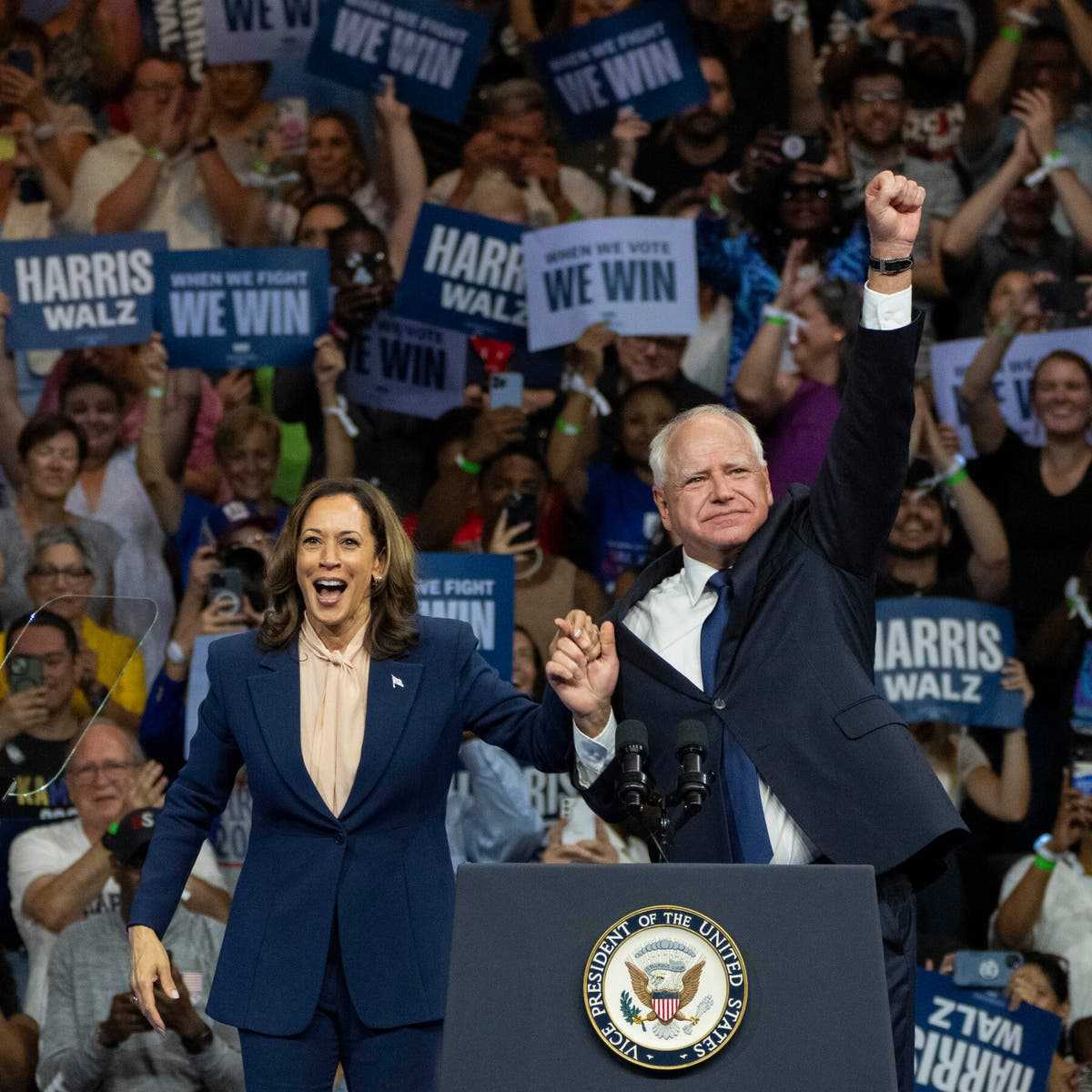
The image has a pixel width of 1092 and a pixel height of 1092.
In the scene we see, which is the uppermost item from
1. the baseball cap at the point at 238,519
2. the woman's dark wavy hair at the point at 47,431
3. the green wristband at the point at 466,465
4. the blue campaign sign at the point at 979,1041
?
the woman's dark wavy hair at the point at 47,431

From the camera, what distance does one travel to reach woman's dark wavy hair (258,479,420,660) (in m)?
2.46

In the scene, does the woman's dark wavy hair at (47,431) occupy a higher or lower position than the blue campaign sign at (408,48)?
lower

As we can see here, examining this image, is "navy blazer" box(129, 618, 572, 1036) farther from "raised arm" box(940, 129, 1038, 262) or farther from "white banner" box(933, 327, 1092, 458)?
"raised arm" box(940, 129, 1038, 262)

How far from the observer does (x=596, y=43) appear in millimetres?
5930

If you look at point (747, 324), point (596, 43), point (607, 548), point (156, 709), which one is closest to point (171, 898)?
point (156, 709)

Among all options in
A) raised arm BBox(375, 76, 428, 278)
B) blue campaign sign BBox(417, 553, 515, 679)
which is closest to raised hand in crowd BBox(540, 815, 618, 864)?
blue campaign sign BBox(417, 553, 515, 679)

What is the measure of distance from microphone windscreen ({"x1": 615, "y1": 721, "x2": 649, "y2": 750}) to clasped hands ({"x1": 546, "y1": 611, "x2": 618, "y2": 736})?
0.22 meters

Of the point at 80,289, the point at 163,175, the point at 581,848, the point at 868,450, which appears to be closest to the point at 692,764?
the point at 868,450

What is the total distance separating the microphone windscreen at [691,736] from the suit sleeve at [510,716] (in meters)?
0.40

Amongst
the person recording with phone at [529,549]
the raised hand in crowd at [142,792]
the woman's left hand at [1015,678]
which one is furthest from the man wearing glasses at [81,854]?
the woman's left hand at [1015,678]

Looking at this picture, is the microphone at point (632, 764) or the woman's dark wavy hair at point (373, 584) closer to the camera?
A: the microphone at point (632, 764)

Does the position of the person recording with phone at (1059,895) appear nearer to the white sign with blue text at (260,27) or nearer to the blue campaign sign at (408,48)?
the blue campaign sign at (408,48)

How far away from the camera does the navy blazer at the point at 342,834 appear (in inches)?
90.4

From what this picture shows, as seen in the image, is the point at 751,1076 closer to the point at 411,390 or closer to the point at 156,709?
the point at 156,709
